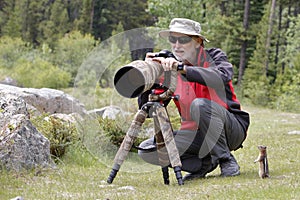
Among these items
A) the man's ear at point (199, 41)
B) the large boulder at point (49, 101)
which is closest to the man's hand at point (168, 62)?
the man's ear at point (199, 41)

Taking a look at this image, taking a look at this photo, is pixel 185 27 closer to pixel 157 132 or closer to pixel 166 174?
pixel 157 132

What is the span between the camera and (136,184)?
6.53m

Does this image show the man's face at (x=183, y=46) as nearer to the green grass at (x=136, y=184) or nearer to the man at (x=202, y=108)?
the man at (x=202, y=108)

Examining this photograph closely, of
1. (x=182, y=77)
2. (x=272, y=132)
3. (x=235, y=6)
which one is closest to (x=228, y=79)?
(x=182, y=77)

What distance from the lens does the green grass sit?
545cm

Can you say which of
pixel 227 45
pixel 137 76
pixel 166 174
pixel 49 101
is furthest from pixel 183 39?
pixel 227 45

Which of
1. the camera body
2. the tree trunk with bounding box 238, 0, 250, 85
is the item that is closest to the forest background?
the tree trunk with bounding box 238, 0, 250, 85

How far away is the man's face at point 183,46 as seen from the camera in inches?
251

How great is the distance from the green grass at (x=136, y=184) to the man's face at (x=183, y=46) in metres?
1.43

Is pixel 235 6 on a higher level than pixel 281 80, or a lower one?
higher

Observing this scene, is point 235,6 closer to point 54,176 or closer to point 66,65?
point 66,65

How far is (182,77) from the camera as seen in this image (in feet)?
20.5

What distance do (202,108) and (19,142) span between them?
2.59 m

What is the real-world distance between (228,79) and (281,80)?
31607 millimetres
